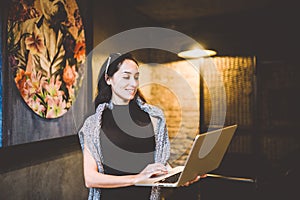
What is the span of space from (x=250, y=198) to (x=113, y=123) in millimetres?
2309

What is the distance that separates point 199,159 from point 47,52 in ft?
4.40

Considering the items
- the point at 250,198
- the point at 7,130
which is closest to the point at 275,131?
the point at 250,198

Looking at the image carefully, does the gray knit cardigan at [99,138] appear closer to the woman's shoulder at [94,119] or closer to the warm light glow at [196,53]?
the woman's shoulder at [94,119]

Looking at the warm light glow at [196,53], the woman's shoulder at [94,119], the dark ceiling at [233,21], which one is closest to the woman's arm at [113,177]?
the woman's shoulder at [94,119]

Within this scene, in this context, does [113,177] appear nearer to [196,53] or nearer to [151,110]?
[151,110]

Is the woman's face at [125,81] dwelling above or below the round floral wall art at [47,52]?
below

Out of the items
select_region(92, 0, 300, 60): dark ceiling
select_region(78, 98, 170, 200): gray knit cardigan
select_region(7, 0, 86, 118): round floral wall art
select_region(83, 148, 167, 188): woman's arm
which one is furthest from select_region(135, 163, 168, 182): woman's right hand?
select_region(92, 0, 300, 60): dark ceiling

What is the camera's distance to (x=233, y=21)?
420 centimetres

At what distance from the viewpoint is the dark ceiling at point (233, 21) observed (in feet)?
12.1

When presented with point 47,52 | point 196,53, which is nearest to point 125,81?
point 47,52

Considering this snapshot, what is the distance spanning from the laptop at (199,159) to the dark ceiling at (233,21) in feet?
7.36

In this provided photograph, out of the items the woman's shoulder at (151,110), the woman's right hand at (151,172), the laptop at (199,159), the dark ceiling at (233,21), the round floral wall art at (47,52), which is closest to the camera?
the laptop at (199,159)

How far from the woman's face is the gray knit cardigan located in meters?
0.09

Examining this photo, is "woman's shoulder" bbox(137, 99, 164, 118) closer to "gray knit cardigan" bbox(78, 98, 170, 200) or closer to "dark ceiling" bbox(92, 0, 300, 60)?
"gray knit cardigan" bbox(78, 98, 170, 200)
